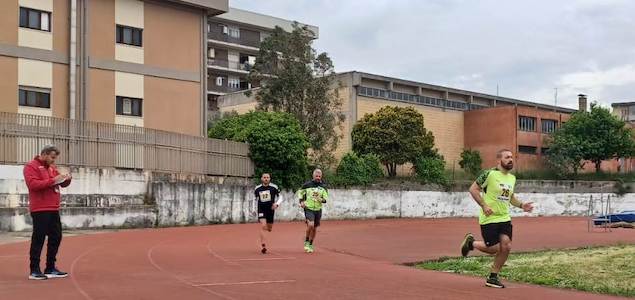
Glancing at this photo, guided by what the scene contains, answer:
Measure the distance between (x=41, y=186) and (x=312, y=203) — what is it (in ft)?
23.7

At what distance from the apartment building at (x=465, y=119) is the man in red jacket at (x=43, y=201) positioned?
53001 mm

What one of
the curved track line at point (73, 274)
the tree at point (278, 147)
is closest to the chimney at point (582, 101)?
the tree at point (278, 147)

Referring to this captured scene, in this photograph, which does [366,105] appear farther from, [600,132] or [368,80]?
[600,132]

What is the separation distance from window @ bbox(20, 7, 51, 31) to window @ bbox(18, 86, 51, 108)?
2768 millimetres

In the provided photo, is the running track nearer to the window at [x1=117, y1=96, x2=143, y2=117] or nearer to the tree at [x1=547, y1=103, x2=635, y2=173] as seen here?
the window at [x1=117, y1=96, x2=143, y2=117]

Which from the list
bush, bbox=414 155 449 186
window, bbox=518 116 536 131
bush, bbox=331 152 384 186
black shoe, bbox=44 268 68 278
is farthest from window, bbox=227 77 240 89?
black shoe, bbox=44 268 68 278

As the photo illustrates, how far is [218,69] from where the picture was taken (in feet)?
251

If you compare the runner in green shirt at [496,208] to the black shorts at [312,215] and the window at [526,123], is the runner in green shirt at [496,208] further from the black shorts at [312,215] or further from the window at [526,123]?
the window at [526,123]

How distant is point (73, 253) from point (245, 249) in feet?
12.7

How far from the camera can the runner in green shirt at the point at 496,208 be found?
983cm

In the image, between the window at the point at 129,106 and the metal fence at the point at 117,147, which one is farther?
the window at the point at 129,106

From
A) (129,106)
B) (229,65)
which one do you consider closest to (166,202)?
(129,106)

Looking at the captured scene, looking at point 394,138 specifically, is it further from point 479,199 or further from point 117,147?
point 479,199

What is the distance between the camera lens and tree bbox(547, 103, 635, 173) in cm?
6231
